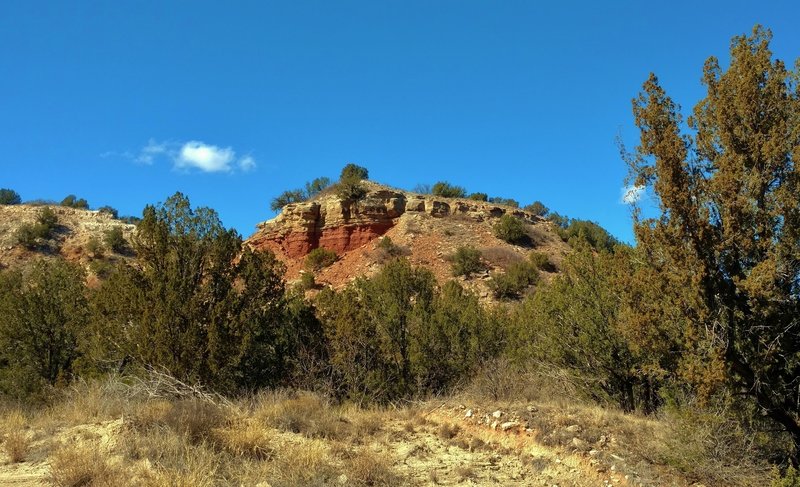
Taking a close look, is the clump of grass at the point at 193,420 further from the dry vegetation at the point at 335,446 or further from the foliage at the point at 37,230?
the foliage at the point at 37,230

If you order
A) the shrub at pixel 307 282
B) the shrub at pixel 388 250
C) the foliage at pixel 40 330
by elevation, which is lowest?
the foliage at pixel 40 330

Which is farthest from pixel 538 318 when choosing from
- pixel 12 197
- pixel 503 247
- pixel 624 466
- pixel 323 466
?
pixel 12 197

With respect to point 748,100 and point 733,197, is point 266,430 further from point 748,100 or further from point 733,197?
point 748,100

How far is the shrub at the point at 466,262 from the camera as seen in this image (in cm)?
3700

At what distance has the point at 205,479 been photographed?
6.51 meters

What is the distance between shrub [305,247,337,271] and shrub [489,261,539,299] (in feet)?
41.5

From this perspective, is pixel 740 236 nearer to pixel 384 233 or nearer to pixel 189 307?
pixel 189 307

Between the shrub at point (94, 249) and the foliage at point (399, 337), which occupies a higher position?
the shrub at point (94, 249)

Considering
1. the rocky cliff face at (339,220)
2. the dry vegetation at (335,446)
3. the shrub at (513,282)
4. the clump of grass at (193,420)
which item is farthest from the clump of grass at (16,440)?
the rocky cliff face at (339,220)

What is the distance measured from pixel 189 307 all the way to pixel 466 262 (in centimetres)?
2529

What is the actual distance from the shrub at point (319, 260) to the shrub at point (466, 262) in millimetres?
9177

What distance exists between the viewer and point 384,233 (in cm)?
4300

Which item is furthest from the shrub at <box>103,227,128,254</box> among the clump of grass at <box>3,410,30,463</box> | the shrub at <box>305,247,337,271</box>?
the clump of grass at <box>3,410,30,463</box>

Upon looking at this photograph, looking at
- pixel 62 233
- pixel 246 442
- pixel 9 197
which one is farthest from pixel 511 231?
pixel 9 197
